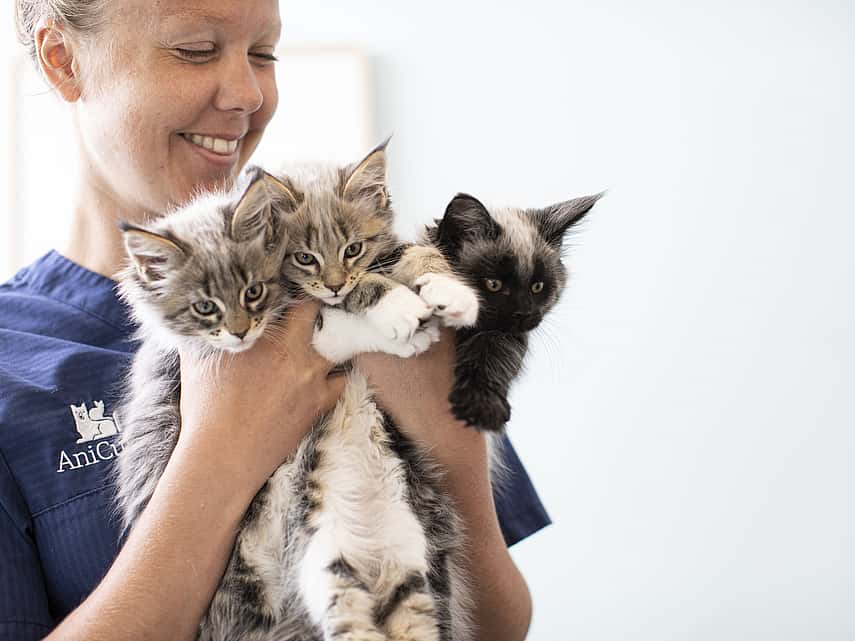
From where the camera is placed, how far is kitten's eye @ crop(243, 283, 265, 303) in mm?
1513

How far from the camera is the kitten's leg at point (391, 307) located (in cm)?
142

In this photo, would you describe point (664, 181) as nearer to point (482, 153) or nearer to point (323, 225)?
point (482, 153)

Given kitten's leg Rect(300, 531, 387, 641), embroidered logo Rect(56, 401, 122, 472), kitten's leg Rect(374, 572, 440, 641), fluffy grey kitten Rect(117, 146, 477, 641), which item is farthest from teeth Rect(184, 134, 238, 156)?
kitten's leg Rect(374, 572, 440, 641)

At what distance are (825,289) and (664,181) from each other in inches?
28.1

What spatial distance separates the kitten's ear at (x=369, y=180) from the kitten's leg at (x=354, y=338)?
253 mm

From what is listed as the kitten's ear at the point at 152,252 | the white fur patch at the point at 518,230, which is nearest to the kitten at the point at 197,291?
the kitten's ear at the point at 152,252

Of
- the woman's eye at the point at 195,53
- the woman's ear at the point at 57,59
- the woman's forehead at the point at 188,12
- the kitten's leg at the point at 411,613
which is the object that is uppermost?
the woman's ear at the point at 57,59

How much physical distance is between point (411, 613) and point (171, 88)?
3.40 ft

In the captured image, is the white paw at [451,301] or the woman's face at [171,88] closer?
the white paw at [451,301]

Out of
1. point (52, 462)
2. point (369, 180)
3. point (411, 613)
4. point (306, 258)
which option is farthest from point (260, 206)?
point (411, 613)

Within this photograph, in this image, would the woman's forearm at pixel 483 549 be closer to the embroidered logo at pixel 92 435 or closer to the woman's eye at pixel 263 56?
the embroidered logo at pixel 92 435

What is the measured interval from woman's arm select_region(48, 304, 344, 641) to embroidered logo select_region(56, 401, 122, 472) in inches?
7.8

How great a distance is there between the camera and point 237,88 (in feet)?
5.39

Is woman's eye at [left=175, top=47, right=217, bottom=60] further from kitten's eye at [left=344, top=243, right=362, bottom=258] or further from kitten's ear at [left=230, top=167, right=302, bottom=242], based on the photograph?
kitten's eye at [left=344, top=243, right=362, bottom=258]
